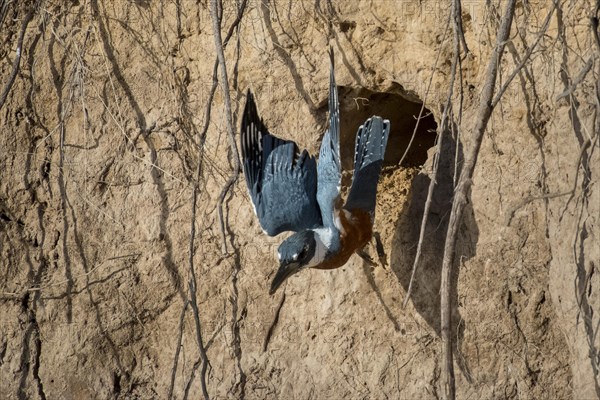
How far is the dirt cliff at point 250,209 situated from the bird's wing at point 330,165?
209 mm

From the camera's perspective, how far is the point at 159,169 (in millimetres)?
5262

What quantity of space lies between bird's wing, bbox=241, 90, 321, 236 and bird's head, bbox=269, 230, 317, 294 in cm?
20

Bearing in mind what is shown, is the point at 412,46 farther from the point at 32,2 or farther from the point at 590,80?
the point at 32,2

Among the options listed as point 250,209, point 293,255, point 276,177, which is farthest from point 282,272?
point 250,209

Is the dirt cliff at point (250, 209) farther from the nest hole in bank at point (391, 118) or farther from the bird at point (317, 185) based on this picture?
the bird at point (317, 185)

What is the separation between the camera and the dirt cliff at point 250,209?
14.6 feet

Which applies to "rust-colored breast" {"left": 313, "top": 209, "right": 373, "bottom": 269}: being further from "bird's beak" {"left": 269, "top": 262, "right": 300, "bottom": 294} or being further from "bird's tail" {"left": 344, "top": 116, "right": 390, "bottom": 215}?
"bird's beak" {"left": 269, "top": 262, "right": 300, "bottom": 294}

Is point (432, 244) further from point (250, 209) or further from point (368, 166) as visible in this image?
point (250, 209)

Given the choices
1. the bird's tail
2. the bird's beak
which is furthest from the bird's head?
the bird's tail

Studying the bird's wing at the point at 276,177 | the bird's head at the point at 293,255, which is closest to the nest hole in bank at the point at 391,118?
the bird's wing at the point at 276,177

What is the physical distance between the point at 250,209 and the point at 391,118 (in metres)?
0.99

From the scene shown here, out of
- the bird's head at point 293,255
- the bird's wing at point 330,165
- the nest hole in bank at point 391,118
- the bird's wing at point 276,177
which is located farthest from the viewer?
the nest hole in bank at point 391,118

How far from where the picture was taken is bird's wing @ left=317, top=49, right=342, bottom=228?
4.72 metres

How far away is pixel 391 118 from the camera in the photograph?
5637mm
